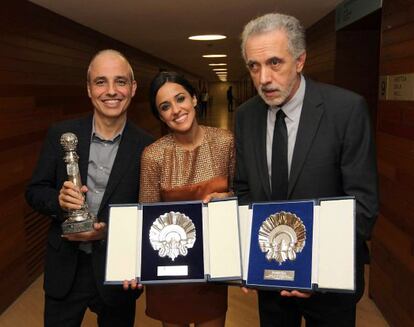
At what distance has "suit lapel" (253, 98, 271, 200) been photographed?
1.70 metres

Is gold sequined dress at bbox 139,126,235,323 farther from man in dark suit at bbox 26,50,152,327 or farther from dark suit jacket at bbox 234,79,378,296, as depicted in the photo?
dark suit jacket at bbox 234,79,378,296

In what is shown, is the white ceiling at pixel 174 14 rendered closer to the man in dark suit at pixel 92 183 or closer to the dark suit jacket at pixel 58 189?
the man in dark suit at pixel 92 183

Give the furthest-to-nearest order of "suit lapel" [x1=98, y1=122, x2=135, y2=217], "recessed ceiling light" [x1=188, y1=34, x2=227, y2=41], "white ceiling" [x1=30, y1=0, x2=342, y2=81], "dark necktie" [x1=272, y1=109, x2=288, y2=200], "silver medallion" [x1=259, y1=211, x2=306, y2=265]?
"recessed ceiling light" [x1=188, y1=34, x2=227, y2=41], "white ceiling" [x1=30, y1=0, x2=342, y2=81], "suit lapel" [x1=98, y1=122, x2=135, y2=217], "dark necktie" [x1=272, y1=109, x2=288, y2=200], "silver medallion" [x1=259, y1=211, x2=306, y2=265]

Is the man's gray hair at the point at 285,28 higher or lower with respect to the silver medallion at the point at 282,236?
higher

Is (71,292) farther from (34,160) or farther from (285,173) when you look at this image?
(34,160)

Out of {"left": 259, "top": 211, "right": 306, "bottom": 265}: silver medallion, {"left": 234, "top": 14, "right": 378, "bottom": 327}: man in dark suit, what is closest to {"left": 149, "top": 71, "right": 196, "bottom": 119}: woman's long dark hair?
{"left": 234, "top": 14, "right": 378, "bottom": 327}: man in dark suit

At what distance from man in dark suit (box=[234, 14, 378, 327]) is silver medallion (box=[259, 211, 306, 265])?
0.35 ft

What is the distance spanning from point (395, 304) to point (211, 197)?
6.48ft

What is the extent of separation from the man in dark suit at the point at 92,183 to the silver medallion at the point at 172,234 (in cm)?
25

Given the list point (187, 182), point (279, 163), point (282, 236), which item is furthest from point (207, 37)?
point (282, 236)

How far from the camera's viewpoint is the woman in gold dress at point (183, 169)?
6.25 feet

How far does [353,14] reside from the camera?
12.4ft

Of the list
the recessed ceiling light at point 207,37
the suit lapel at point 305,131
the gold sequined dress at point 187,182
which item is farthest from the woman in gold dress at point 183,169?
→ the recessed ceiling light at point 207,37

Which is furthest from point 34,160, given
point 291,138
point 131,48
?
point 131,48
